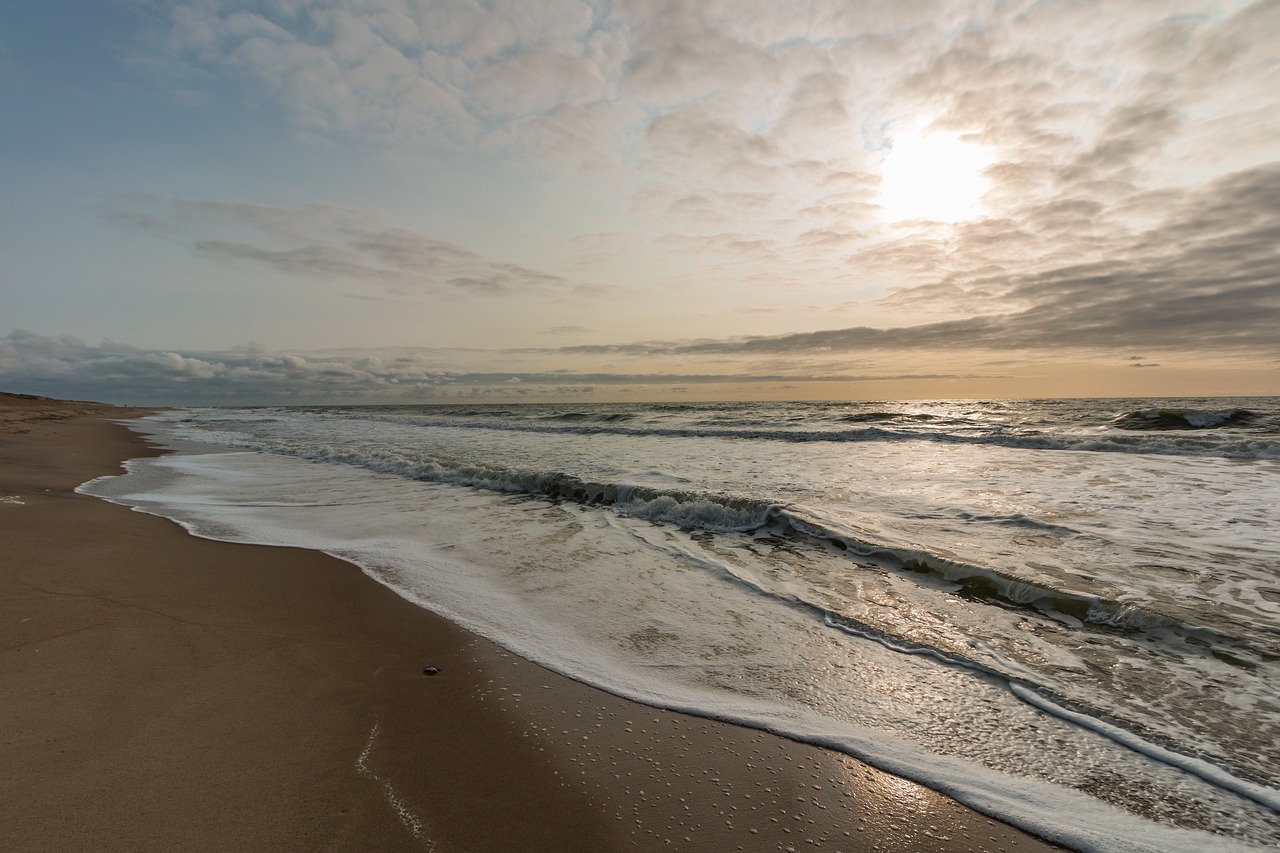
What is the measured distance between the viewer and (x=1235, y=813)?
2.61m

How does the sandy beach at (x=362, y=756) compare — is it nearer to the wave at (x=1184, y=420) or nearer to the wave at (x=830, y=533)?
the wave at (x=830, y=533)

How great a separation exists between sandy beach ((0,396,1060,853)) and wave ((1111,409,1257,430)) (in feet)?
94.1

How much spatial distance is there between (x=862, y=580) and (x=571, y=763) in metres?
4.09

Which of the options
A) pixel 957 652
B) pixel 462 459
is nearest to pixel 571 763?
pixel 957 652

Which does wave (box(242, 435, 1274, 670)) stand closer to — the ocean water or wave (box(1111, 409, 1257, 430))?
the ocean water

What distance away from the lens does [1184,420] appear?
78.9 feet

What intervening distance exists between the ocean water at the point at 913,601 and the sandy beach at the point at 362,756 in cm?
34

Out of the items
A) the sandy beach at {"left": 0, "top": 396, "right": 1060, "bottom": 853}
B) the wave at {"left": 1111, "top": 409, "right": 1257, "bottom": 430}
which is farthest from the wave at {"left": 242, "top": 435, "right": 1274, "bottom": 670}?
the wave at {"left": 1111, "top": 409, "right": 1257, "bottom": 430}

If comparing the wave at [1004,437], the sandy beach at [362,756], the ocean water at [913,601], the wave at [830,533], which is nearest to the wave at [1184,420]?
the wave at [1004,437]

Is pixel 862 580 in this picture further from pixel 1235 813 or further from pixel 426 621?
pixel 426 621

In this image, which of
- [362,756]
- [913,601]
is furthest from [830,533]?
[362,756]

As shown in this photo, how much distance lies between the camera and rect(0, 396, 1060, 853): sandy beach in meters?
2.37

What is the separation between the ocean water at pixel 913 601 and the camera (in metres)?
2.95

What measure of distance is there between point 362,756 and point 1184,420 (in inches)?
1287
